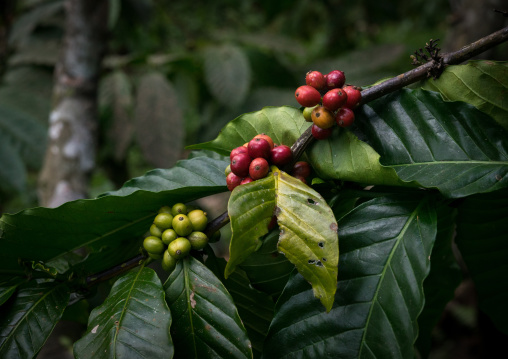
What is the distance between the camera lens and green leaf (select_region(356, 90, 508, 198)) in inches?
21.3

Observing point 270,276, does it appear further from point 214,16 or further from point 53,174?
point 214,16

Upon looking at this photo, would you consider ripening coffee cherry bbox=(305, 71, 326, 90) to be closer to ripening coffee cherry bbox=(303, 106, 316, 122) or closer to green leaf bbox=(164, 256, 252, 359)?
ripening coffee cherry bbox=(303, 106, 316, 122)

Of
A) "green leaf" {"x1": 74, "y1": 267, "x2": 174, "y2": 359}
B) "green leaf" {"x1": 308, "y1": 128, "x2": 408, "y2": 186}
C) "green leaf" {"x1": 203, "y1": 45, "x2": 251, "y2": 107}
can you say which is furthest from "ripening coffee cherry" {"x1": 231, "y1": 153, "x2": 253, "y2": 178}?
"green leaf" {"x1": 203, "y1": 45, "x2": 251, "y2": 107}

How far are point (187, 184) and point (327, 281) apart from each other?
29 cm

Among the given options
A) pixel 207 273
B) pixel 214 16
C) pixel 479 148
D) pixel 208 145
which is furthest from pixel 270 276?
pixel 214 16

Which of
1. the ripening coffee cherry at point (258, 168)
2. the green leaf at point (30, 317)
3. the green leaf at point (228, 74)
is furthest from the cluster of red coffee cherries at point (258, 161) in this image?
the green leaf at point (228, 74)

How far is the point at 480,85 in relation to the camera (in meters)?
0.57

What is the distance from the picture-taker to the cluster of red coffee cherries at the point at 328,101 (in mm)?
549

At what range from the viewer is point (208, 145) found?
688 millimetres

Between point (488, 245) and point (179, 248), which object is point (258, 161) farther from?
point (488, 245)

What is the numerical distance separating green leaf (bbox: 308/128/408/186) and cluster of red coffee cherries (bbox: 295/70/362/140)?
17mm

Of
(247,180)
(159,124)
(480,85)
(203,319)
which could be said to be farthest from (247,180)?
(159,124)

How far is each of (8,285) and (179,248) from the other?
323mm

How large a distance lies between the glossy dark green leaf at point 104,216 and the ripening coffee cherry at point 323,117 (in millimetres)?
195
